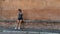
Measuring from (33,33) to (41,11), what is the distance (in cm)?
110

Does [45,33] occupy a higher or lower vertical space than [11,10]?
lower

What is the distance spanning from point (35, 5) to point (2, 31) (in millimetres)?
1514

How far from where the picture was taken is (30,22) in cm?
619

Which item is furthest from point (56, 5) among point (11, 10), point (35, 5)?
point (11, 10)

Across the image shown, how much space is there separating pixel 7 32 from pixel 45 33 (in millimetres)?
1202

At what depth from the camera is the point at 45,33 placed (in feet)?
17.7

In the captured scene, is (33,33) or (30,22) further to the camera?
(30,22)

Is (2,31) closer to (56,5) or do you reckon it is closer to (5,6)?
(5,6)

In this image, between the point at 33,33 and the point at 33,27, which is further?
the point at 33,27

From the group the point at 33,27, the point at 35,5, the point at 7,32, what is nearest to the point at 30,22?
the point at 33,27

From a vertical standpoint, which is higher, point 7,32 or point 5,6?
point 5,6

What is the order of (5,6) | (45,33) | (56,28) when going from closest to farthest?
1. (45,33)
2. (56,28)
3. (5,6)

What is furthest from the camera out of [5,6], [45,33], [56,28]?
[5,6]

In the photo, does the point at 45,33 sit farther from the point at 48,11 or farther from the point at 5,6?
the point at 5,6
